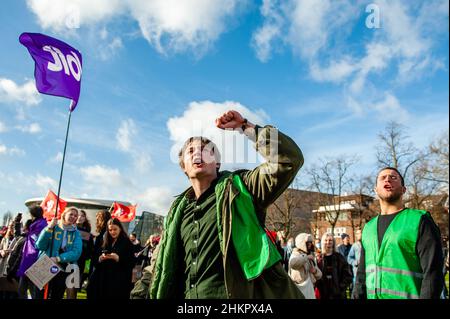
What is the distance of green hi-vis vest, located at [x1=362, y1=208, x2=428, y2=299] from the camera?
3074 mm

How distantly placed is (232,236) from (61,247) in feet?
17.7

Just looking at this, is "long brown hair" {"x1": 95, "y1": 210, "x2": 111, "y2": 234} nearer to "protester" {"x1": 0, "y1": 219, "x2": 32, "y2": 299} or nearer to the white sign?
"protester" {"x1": 0, "y1": 219, "x2": 32, "y2": 299}

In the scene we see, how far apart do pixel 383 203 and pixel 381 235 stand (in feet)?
1.17

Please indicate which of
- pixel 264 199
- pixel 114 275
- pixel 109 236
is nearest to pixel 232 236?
pixel 264 199

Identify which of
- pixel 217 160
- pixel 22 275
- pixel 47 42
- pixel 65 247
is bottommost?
pixel 22 275

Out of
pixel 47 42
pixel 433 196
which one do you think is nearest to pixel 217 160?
pixel 47 42

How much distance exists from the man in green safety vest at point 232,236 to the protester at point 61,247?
4.37 meters

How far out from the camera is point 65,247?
6.77 m

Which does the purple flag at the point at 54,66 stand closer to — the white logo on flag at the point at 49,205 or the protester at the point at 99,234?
the protester at the point at 99,234

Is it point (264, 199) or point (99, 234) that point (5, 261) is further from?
point (264, 199)

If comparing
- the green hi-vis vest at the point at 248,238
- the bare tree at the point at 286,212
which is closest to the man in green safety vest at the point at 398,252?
the green hi-vis vest at the point at 248,238

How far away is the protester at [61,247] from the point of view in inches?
249
